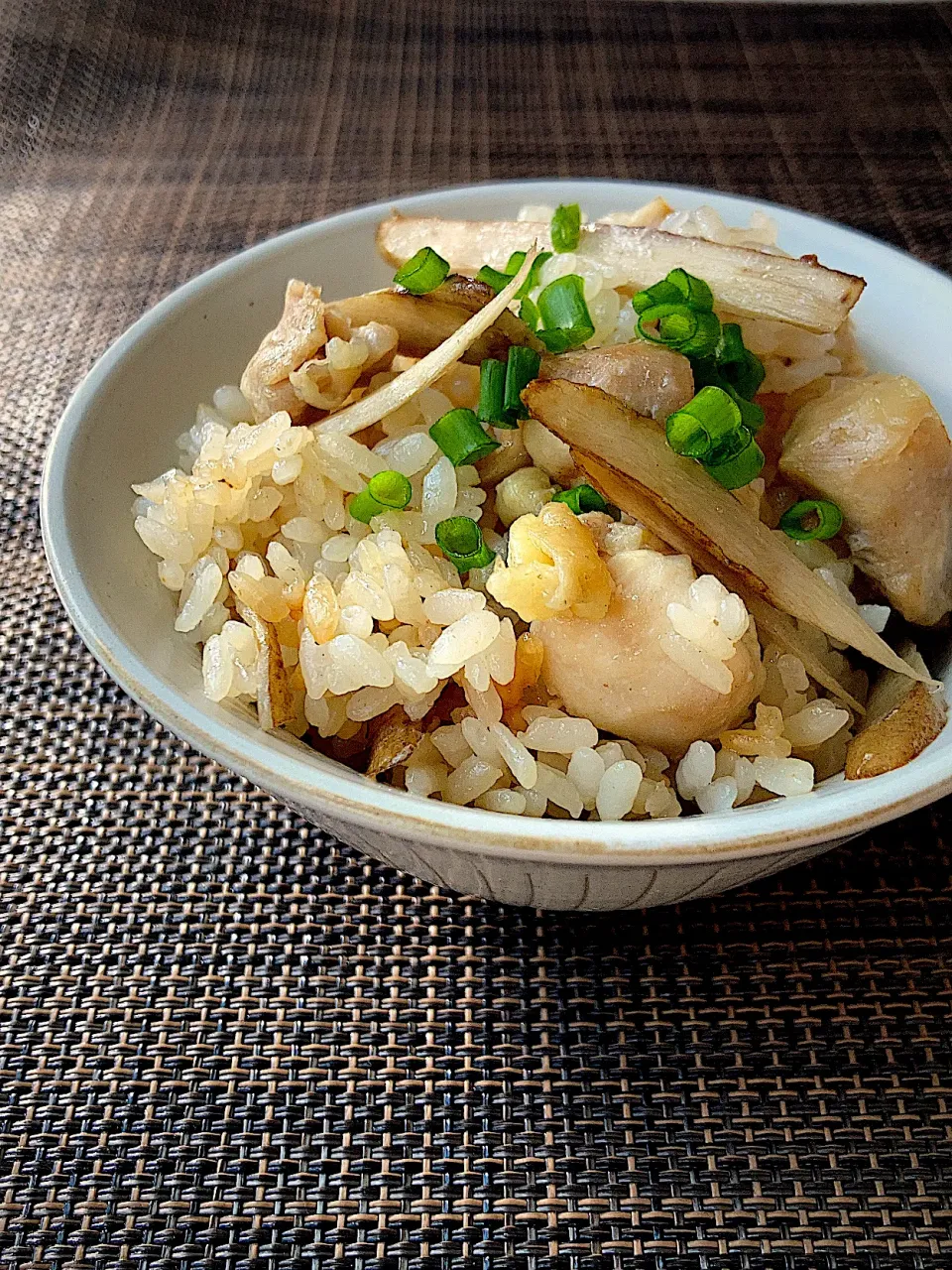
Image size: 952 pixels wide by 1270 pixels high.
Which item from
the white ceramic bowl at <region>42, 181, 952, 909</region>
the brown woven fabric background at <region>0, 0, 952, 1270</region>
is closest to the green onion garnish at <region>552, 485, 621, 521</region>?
the white ceramic bowl at <region>42, 181, 952, 909</region>

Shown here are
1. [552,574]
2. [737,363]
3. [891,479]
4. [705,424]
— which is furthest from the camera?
[737,363]

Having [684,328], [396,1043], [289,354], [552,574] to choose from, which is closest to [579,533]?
[552,574]

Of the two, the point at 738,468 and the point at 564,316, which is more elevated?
the point at 564,316

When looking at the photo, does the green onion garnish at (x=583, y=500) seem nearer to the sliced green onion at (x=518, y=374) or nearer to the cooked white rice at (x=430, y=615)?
the cooked white rice at (x=430, y=615)

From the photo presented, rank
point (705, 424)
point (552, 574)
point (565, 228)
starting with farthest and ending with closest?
point (565, 228) < point (705, 424) < point (552, 574)

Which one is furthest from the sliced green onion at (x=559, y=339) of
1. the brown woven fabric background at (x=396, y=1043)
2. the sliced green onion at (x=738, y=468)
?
the brown woven fabric background at (x=396, y=1043)

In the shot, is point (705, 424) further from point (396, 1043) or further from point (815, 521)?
point (396, 1043)
